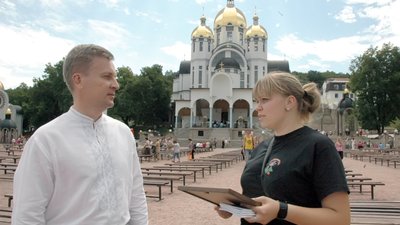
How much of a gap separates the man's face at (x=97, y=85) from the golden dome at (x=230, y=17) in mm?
74722

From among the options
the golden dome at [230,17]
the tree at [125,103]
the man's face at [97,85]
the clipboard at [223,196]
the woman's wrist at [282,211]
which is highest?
the golden dome at [230,17]

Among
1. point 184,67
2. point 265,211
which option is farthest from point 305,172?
point 184,67

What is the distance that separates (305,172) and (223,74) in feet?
210

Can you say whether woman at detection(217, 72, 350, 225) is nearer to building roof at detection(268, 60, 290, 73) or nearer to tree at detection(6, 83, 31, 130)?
tree at detection(6, 83, 31, 130)

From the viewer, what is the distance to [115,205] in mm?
2496

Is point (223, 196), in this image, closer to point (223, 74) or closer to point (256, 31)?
point (223, 74)

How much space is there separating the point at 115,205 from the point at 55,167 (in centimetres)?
44

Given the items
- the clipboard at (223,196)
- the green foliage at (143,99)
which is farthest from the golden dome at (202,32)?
the clipboard at (223,196)

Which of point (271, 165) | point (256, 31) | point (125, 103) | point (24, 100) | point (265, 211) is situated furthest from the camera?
point (24, 100)

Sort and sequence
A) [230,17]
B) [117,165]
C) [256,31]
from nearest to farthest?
[117,165] → [230,17] → [256,31]

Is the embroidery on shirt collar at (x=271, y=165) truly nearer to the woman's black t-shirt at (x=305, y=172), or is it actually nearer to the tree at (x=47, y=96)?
the woman's black t-shirt at (x=305, y=172)

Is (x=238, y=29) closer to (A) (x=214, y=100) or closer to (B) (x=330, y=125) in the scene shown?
(A) (x=214, y=100)

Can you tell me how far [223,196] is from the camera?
204cm

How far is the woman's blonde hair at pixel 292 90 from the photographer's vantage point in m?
2.47
